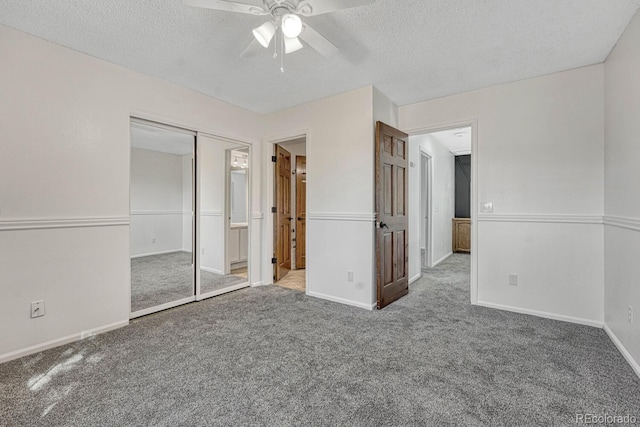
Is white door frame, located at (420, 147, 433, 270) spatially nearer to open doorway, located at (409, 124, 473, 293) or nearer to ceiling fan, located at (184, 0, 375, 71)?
open doorway, located at (409, 124, 473, 293)

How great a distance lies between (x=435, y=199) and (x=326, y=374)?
468cm

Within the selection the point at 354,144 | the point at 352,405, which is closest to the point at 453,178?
the point at 354,144

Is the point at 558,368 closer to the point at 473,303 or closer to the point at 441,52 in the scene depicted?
the point at 473,303

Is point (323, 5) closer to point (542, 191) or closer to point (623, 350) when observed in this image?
point (542, 191)

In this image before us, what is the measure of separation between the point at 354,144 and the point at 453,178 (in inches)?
201

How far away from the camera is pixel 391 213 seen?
3.42 metres

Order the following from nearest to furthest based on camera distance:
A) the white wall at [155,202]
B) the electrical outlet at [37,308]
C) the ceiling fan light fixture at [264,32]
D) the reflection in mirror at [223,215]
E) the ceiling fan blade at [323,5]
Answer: the ceiling fan blade at [323,5], the ceiling fan light fixture at [264,32], the electrical outlet at [37,308], the white wall at [155,202], the reflection in mirror at [223,215]

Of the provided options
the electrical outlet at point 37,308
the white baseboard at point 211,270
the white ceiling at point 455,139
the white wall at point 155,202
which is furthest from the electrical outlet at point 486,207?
the electrical outlet at point 37,308

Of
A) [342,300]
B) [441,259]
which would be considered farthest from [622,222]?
[441,259]

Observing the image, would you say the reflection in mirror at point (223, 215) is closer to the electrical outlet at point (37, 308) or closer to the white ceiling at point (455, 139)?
the electrical outlet at point (37, 308)

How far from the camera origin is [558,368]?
1.98 meters

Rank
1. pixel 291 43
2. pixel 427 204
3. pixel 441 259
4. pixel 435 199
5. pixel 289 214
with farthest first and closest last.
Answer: pixel 441 259 → pixel 435 199 → pixel 427 204 → pixel 289 214 → pixel 291 43

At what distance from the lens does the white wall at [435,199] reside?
176 inches

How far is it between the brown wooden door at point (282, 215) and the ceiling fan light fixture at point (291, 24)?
2674 mm
